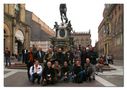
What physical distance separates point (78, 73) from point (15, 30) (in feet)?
65.3

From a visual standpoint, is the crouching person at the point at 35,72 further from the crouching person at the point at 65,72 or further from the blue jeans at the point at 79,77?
the blue jeans at the point at 79,77

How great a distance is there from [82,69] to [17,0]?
4262 mm

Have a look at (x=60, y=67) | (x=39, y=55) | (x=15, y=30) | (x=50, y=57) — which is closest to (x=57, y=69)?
(x=60, y=67)

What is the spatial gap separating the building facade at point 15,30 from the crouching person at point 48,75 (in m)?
15.1

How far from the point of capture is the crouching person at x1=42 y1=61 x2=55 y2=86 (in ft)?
38.5

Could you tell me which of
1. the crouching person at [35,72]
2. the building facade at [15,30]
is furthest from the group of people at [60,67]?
the building facade at [15,30]

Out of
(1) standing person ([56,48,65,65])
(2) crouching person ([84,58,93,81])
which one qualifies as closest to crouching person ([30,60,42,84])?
(1) standing person ([56,48,65,65])

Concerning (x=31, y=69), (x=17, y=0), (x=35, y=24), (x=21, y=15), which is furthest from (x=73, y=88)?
(x=35, y=24)

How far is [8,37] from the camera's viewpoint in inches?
1148

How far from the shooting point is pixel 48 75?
1180cm

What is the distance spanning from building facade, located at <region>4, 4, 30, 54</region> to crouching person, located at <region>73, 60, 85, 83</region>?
48.6 feet

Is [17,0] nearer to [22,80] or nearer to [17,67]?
[22,80]

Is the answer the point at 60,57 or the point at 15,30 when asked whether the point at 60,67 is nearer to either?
the point at 60,57

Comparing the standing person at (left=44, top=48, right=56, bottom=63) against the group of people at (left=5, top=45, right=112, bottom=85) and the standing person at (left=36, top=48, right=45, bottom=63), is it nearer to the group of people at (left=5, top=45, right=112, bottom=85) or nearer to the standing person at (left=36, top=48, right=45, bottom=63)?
the group of people at (left=5, top=45, right=112, bottom=85)
